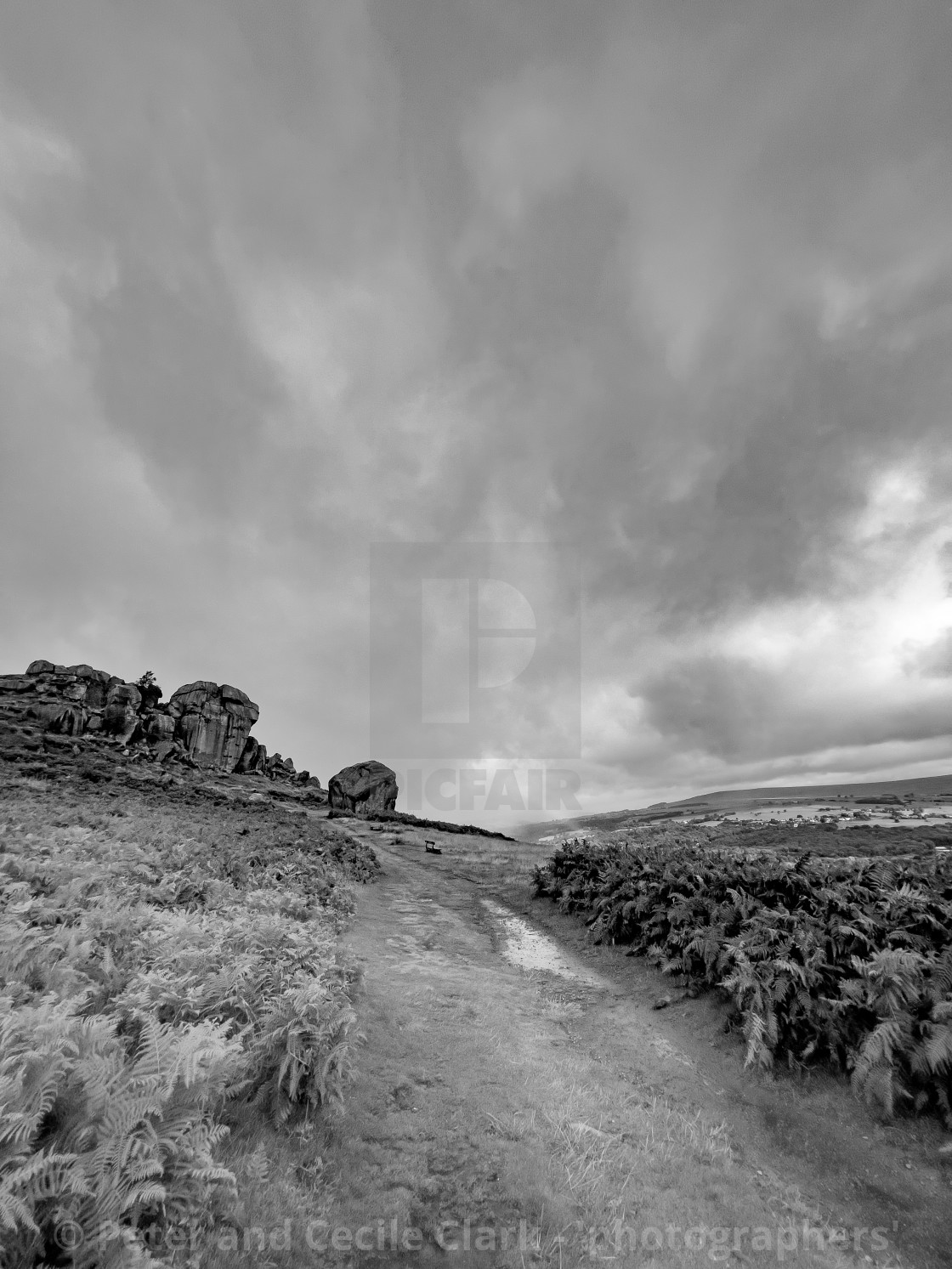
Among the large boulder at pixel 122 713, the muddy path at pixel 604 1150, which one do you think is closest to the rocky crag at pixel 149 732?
the large boulder at pixel 122 713

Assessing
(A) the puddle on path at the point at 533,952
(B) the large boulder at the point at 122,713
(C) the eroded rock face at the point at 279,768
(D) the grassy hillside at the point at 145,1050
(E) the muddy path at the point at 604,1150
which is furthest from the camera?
(C) the eroded rock face at the point at 279,768

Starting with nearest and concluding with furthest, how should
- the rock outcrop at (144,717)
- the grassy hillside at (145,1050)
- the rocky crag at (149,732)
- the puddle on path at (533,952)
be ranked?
1. the grassy hillside at (145,1050)
2. the puddle on path at (533,952)
3. the rocky crag at (149,732)
4. the rock outcrop at (144,717)

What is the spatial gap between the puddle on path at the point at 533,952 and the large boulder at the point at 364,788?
192ft

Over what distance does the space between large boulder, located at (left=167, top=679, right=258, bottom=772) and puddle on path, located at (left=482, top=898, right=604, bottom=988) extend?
261 feet

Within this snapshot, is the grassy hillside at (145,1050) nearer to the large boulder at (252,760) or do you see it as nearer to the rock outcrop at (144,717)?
the rock outcrop at (144,717)

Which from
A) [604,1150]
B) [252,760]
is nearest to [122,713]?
[252,760]

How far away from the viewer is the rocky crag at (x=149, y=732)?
4766 cm

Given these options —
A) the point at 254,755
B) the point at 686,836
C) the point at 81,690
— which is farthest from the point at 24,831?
the point at 254,755

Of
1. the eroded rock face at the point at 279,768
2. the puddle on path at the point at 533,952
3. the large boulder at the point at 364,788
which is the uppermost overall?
the eroded rock face at the point at 279,768

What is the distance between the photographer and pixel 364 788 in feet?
244

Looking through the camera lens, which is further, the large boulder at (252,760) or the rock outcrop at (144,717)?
the large boulder at (252,760)

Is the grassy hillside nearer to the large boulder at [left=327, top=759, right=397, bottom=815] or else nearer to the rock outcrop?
the rock outcrop

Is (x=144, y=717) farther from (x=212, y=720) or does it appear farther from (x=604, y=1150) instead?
(x=604, y=1150)

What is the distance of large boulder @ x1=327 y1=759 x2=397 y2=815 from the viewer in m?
72.9
